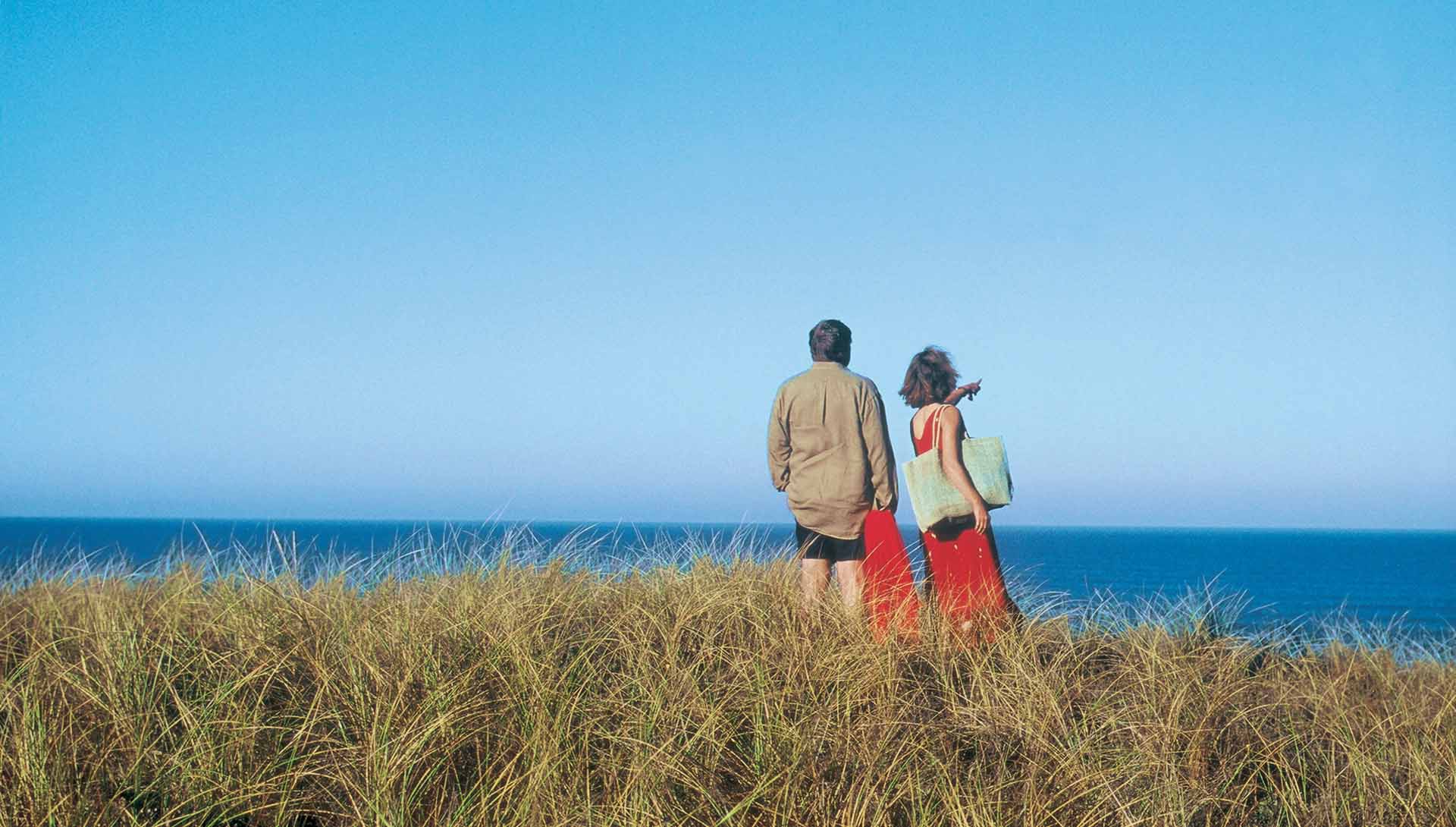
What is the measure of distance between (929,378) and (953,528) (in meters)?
0.87

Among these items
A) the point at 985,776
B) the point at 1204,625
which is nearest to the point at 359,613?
the point at 985,776

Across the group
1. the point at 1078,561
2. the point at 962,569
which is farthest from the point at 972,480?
the point at 1078,561

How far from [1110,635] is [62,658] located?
222 inches

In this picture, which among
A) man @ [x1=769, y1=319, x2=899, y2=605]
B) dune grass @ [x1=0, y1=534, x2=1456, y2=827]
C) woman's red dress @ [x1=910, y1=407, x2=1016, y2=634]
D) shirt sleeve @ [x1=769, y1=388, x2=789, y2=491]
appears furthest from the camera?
shirt sleeve @ [x1=769, y1=388, x2=789, y2=491]

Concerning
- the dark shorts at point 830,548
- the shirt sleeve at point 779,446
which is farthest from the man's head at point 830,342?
the dark shorts at point 830,548

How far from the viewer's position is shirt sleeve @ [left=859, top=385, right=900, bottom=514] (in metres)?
5.39

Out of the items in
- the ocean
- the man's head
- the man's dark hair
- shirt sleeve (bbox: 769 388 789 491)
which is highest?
the man's head

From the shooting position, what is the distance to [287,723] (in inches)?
134

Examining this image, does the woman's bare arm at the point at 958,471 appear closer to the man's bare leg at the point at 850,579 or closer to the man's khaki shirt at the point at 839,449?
the man's khaki shirt at the point at 839,449

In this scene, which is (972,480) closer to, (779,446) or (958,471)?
(958,471)

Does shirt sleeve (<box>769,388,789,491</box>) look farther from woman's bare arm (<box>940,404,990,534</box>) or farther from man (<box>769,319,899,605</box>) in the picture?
woman's bare arm (<box>940,404,990,534</box>)

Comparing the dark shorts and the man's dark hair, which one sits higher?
the man's dark hair

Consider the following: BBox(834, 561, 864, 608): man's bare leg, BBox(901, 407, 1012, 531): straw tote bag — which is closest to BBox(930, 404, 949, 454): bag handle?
BBox(901, 407, 1012, 531): straw tote bag

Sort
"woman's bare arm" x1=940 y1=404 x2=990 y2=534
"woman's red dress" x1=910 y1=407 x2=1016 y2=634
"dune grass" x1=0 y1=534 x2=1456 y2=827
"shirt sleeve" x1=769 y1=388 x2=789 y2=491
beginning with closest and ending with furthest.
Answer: "dune grass" x1=0 y1=534 x2=1456 y2=827 < "woman's red dress" x1=910 y1=407 x2=1016 y2=634 < "woman's bare arm" x1=940 y1=404 x2=990 y2=534 < "shirt sleeve" x1=769 y1=388 x2=789 y2=491
